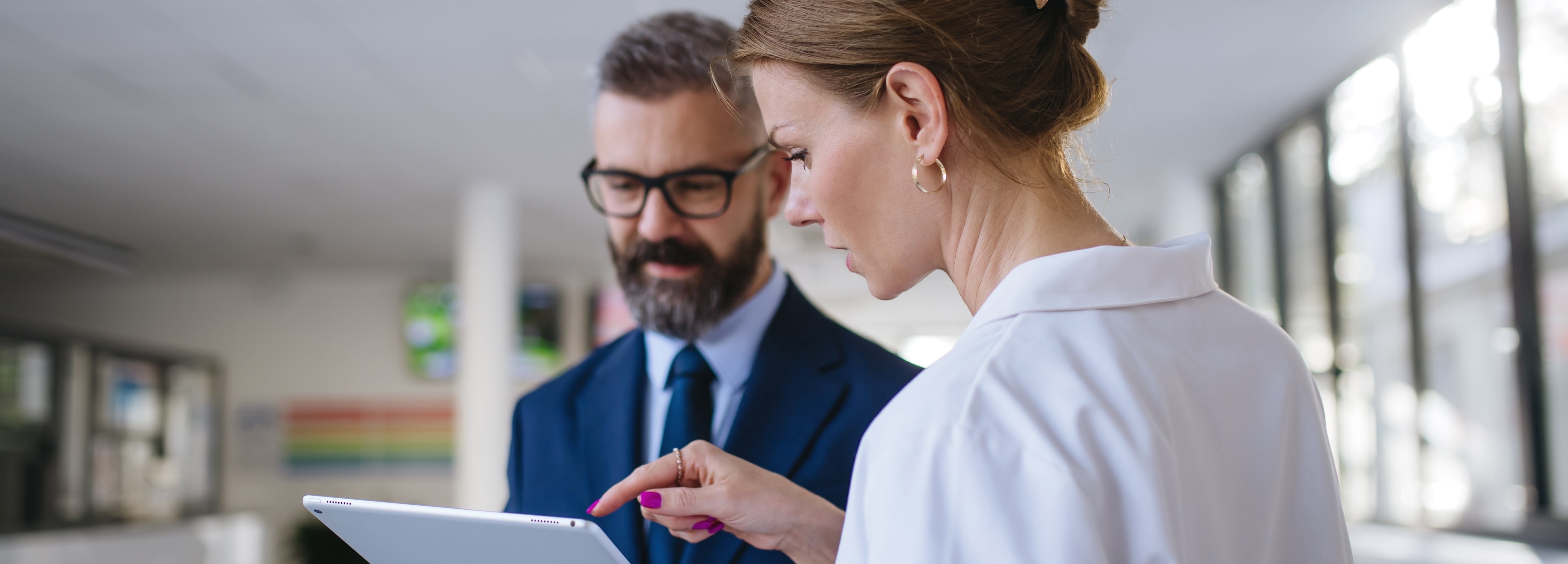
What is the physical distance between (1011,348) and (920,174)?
0.21m

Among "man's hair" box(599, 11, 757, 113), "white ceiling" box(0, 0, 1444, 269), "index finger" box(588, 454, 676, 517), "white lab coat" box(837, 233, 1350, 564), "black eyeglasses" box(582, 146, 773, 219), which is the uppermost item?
"white ceiling" box(0, 0, 1444, 269)

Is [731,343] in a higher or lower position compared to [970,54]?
lower

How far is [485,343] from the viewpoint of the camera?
7.51m

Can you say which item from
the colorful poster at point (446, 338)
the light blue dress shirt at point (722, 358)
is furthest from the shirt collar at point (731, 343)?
the colorful poster at point (446, 338)

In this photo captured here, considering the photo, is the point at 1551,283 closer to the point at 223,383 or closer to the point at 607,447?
the point at 607,447

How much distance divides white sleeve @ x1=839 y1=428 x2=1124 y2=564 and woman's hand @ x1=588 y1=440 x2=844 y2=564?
35 cm

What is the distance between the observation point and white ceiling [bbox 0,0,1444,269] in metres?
4.37

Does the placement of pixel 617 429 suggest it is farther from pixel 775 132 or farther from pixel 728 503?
pixel 775 132

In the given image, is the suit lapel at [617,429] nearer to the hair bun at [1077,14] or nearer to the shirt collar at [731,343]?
the shirt collar at [731,343]

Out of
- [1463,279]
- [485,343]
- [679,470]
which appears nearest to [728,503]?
[679,470]

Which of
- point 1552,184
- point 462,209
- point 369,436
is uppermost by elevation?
point 462,209

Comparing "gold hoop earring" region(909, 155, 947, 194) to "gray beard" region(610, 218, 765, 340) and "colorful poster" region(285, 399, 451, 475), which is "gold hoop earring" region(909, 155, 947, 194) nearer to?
"gray beard" region(610, 218, 765, 340)

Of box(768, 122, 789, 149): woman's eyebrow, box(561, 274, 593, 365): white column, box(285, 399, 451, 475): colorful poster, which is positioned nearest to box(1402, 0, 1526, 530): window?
box(768, 122, 789, 149): woman's eyebrow

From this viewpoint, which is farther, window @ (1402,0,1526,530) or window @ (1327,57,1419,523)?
window @ (1327,57,1419,523)
